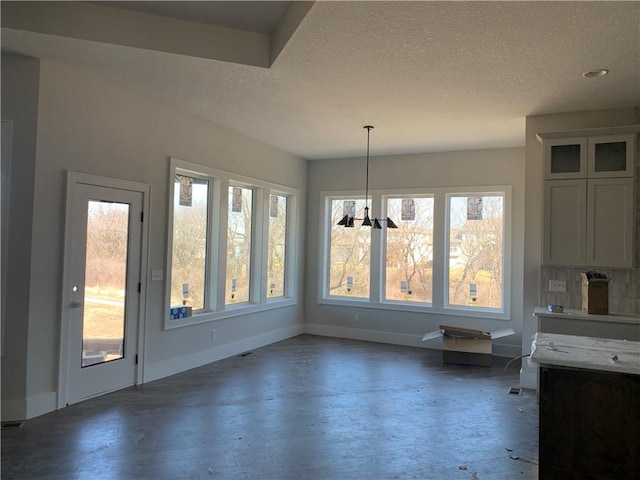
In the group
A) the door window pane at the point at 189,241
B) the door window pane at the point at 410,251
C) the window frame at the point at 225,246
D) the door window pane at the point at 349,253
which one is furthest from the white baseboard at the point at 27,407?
the door window pane at the point at 410,251

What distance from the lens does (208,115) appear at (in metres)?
4.99

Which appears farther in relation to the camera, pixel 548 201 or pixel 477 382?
pixel 477 382

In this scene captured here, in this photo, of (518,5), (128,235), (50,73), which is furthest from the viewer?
(128,235)

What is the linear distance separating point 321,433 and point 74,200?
295cm

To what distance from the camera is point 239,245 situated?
241 inches

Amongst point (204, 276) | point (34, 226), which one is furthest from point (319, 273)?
point (34, 226)

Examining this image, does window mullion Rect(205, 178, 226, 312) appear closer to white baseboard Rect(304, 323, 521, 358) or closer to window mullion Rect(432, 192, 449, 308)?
white baseboard Rect(304, 323, 521, 358)

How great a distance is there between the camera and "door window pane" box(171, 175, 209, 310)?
16.7ft

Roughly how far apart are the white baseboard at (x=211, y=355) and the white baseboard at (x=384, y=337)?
46 cm

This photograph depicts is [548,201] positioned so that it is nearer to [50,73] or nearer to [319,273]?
[319,273]

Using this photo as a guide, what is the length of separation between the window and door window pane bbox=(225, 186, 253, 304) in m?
1.53

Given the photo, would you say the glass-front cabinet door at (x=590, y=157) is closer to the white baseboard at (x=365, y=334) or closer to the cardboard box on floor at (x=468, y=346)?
the cardboard box on floor at (x=468, y=346)

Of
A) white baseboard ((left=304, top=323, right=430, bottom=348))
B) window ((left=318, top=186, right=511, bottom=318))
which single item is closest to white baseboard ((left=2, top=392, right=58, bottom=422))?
white baseboard ((left=304, top=323, right=430, bottom=348))

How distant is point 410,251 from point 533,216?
2.27m
